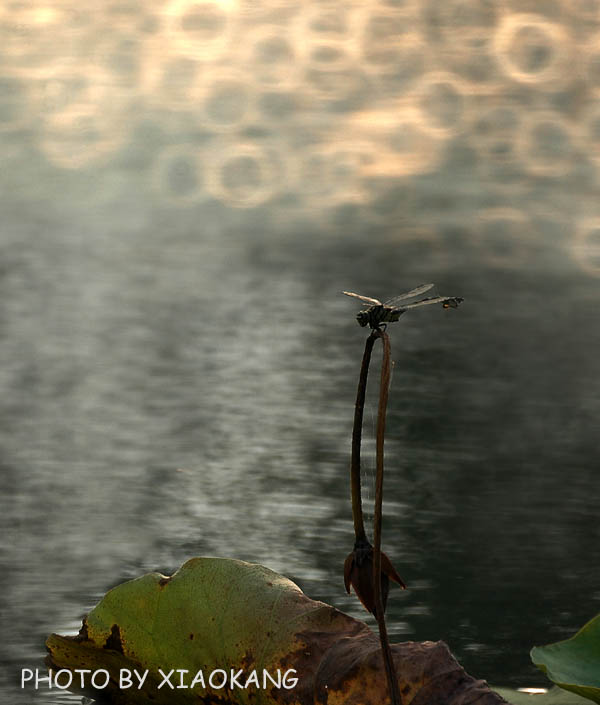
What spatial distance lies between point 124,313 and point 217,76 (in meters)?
2.46

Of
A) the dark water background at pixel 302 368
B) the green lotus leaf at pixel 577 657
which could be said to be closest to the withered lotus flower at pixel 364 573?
the green lotus leaf at pixel 577 657

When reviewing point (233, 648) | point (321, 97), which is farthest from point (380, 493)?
point (321, 97)

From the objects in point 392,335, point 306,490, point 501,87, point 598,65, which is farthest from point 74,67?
point 306,490

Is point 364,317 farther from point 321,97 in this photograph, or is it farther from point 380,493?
point 321,97

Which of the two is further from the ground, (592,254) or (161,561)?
(592,254)

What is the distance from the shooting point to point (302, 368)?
252 centimetres

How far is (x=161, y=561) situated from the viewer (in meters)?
1.60

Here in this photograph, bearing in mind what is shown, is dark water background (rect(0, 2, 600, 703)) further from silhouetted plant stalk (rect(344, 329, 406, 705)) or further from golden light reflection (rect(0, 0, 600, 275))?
silhouetted plant stalk (rect(344, 329, 406, 705))

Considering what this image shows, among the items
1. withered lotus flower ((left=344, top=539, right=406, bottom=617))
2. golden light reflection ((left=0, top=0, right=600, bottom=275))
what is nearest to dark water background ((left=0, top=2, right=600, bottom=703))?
golden light reflection ((left=0, top=0, right=600, bottom=275))

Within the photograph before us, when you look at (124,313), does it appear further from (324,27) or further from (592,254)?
(324,27)

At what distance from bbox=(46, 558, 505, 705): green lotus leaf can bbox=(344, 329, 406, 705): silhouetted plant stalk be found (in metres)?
0.11

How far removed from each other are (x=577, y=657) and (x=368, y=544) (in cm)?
32

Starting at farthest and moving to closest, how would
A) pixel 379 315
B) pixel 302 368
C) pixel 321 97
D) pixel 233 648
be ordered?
pixel 321 97 → pixel 302 368 → pixel 233 648 → pixel 379 315

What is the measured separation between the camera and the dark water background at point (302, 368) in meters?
1.57
